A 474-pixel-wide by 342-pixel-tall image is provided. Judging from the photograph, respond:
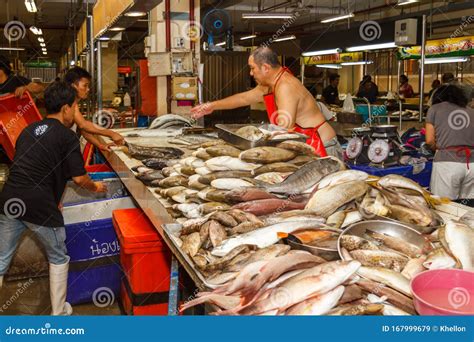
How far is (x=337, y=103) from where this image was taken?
15141 mm

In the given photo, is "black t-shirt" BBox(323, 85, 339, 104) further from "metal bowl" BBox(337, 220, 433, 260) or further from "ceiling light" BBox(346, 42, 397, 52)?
"metal bowl" BBox(337, 220, 433, 260)

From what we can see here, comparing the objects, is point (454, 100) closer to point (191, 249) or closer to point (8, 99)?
point (191, 249)

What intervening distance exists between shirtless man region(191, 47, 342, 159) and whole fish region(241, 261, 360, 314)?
3.13 meters

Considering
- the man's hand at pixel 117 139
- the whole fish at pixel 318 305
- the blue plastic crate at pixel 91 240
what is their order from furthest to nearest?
1. the man's hand at pixel 117 139
2. the blue plastic crate at pixel 91 240
3. the whole fish at pixel 318 305

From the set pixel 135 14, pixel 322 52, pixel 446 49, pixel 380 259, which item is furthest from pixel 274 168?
pixel 446 49

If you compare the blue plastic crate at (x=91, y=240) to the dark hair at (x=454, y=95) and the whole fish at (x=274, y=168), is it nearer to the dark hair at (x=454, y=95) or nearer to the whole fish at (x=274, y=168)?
the whole fish at (x=274, y=168)

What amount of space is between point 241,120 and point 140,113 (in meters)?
1.72

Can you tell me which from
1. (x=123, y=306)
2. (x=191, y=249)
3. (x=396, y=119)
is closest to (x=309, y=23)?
(x=396, y=119)

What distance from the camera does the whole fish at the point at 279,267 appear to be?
1.68m

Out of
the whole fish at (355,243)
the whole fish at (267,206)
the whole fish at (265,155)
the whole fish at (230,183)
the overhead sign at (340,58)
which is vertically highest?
the overhead sign at (340,58)

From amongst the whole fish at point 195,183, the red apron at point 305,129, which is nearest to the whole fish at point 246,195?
the whole fish at point 195,183

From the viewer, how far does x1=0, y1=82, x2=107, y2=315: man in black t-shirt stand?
396 cm

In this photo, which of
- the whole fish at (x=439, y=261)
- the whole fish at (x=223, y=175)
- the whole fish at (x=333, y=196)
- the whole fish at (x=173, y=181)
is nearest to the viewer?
A: the whole fish at (x=439, y=261)

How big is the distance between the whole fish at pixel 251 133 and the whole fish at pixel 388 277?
1751 mm
